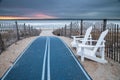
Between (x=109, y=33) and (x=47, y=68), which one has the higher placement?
(x=109, y=33)

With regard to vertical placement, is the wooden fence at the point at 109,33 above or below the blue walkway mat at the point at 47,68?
above

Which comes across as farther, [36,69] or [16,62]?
[16,62]

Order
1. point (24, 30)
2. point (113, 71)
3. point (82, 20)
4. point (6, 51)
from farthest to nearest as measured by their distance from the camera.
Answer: point (24, 30)
point (82, 20)
point (6, 51)
point (113, 71)

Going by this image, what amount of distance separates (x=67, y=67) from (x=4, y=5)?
10.6 ft

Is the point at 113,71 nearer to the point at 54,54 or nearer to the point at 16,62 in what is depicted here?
the point at 54,54

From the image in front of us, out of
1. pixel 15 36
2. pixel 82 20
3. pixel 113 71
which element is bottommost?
pixel 113 71

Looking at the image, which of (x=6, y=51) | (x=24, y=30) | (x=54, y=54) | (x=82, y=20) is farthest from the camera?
(x=24, y=30)

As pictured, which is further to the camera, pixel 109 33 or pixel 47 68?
pixel 109 33

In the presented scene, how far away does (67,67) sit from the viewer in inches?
185

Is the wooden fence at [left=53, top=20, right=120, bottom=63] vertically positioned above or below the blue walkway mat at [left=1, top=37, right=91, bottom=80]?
above

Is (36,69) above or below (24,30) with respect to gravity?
below

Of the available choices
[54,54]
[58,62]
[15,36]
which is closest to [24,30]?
[15,36]

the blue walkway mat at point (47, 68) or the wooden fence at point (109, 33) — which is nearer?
the blue walkway mat at point (47, 68)

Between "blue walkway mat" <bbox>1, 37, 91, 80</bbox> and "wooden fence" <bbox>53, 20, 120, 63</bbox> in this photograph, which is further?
"wooden fence" <bbox>53, 20, 120, 63</bbox>
